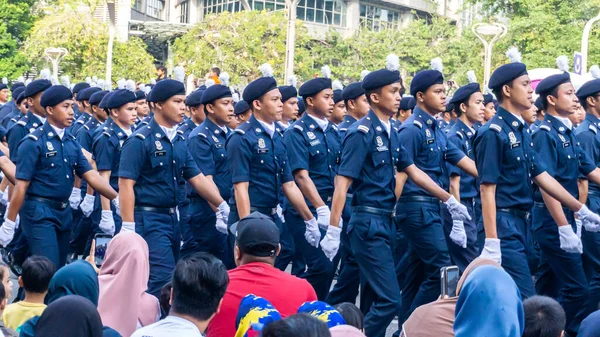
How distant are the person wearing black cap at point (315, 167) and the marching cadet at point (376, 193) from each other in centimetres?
31

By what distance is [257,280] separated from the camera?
5184 millimetres

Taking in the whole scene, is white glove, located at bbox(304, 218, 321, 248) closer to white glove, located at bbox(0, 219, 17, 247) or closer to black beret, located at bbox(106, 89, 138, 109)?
white glove, located at bbox(0, 219, 17, 247)

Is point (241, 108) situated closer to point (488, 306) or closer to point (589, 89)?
point (589, 89)

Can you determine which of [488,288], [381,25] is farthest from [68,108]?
[381,25]

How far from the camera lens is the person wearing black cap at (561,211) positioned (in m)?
8.48

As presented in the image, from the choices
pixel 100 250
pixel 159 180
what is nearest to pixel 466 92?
pixel 159 180

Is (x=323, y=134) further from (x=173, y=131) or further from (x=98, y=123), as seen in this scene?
(x=98, y=123)

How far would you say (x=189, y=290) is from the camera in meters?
4.68

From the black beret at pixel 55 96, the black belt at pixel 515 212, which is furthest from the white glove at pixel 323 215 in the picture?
the black beret at pixel 55 96

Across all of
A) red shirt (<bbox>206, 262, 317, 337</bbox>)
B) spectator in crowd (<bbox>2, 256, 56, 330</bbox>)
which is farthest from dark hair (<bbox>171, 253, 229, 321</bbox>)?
spectator in crowd (<bbox>2, 256, 56, 330</bbox>)

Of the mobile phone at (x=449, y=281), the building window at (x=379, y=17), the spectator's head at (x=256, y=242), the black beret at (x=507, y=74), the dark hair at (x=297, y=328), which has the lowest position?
the dark hair at (x=297, y=328)

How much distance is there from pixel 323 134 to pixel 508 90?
2929 millimetres

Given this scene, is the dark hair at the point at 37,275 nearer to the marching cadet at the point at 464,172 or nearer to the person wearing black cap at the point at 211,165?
the person wearing black cap at the point at 211,165

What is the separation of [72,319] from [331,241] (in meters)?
3.84
